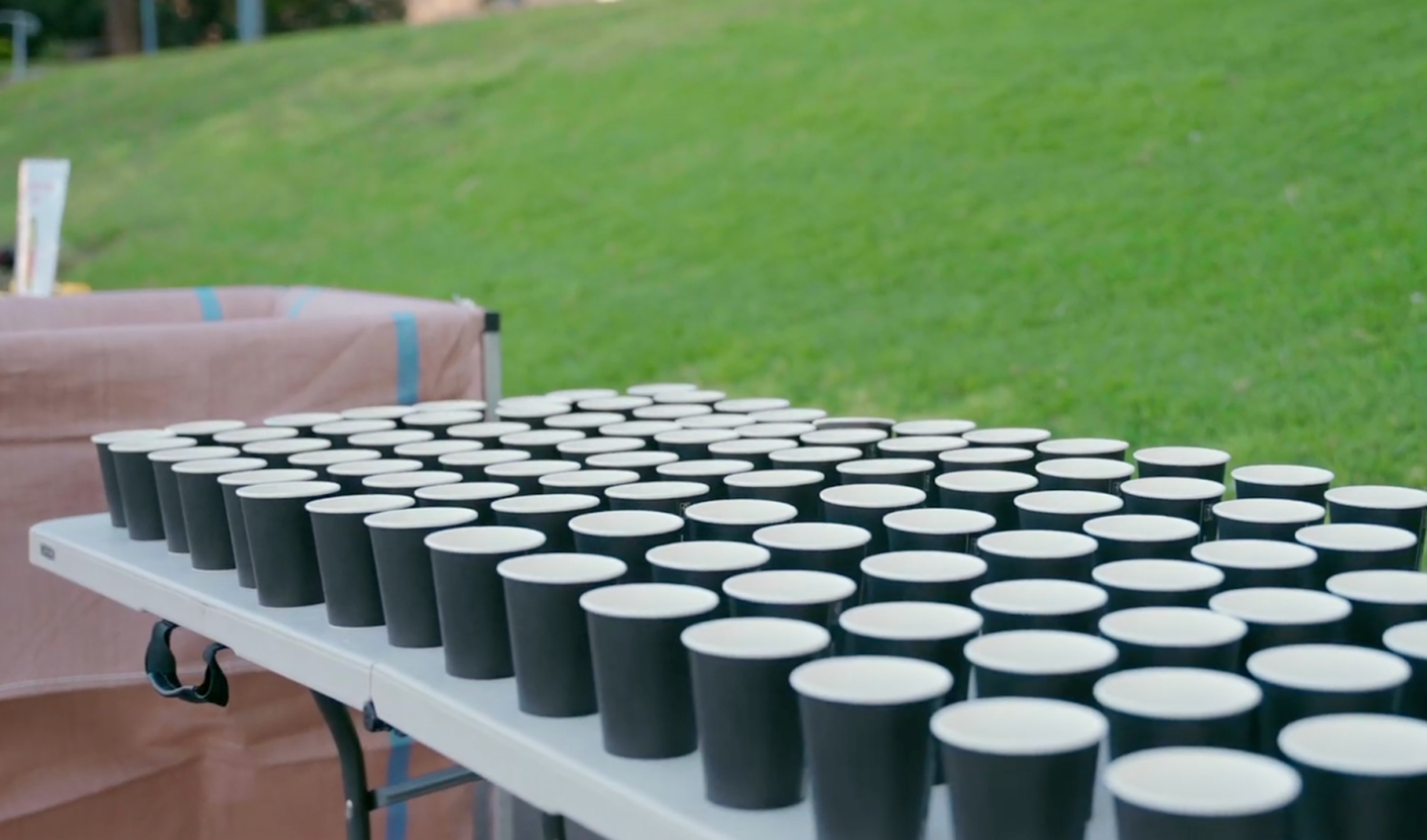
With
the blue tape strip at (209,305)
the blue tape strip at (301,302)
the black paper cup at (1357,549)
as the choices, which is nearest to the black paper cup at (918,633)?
the black paper cup at (1357,549)

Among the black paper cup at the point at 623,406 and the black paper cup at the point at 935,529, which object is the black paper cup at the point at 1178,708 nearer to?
the black paper cup at the point at 935,529

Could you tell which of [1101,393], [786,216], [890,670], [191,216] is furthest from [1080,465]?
[191,216]

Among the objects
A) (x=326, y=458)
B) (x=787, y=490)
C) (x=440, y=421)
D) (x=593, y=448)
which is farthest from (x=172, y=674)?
(x=787, y=490)

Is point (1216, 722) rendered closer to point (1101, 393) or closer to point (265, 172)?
point (1101, 393)

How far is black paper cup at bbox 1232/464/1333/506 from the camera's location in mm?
1273

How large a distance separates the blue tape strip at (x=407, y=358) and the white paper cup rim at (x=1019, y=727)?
147 cm

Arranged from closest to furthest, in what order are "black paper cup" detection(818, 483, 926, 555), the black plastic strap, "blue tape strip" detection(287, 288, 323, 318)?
1. "black paper cup" detection(818, 483, 926, 555)
2. the black plastic strap
3. "blue tape strip" detection(287, 288, 323, 318)

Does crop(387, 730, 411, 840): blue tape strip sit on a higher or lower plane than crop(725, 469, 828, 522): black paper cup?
lower

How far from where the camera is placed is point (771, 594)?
0.96 m

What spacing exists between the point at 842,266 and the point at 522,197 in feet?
8.23

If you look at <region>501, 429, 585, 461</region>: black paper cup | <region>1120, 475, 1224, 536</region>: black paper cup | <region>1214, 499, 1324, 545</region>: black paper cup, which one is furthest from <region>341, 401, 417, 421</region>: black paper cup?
<region>1214, 499, 1324, 545</region>: black paper cup

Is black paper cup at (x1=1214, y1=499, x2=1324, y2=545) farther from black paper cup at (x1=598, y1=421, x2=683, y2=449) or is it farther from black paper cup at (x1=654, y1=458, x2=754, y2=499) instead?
black paper cup at (x1=598, y1=421, x2=683, y2=449)

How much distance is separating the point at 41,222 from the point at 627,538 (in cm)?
257

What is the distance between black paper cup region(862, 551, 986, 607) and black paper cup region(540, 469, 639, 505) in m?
0.36
